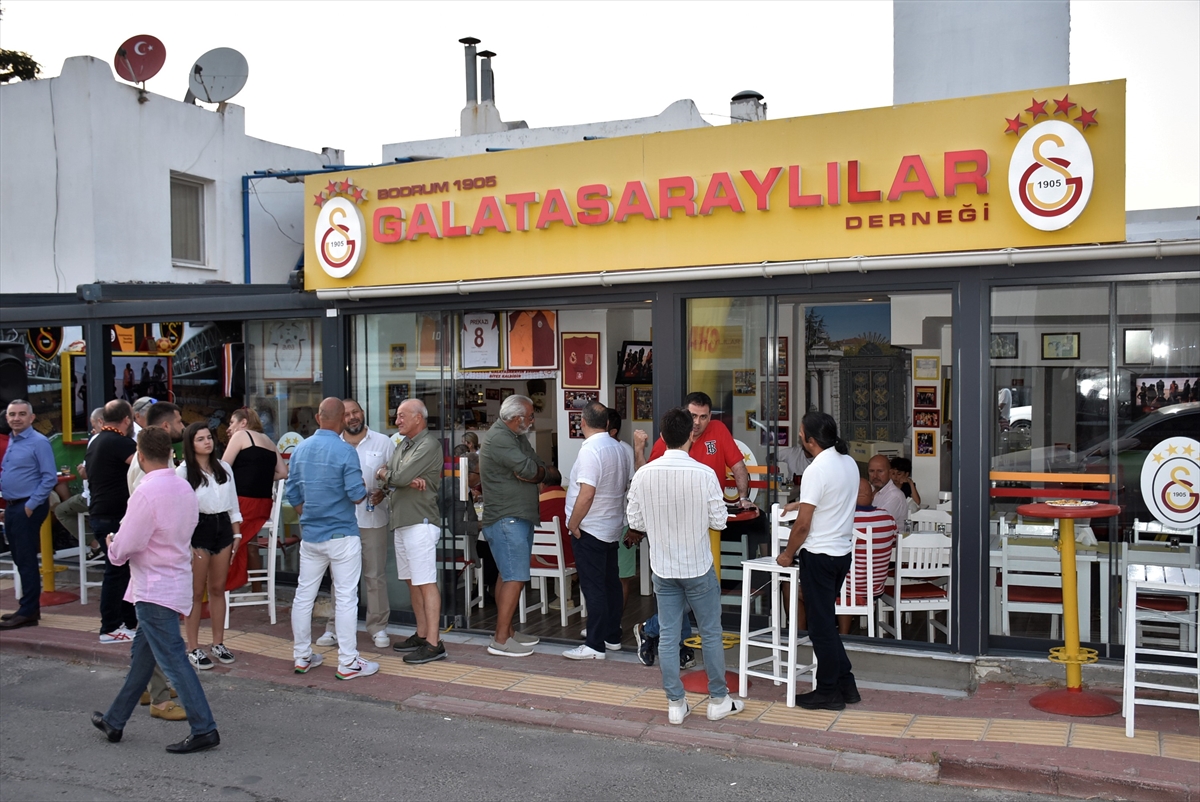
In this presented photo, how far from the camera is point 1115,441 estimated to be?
6395mm

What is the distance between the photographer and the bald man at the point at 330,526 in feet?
22.8

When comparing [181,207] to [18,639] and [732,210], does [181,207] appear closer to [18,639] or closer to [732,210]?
[18,639]

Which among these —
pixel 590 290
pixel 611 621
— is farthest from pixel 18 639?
pixel 590 290

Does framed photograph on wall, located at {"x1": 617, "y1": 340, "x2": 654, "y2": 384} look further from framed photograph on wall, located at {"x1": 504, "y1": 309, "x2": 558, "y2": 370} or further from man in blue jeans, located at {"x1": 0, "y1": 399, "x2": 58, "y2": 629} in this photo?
man in blue jeans, located at {"x1": 0, "y1": 399, "x2": 58, "y2": 629}

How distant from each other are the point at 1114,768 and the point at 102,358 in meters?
9.78

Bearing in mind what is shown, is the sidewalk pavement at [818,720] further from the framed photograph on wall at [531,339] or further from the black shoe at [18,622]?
the framed photograph on wall at [531,339]

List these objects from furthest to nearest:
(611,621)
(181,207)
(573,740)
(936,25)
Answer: (181,207) < (936,25) < (611,621) < (573,740)

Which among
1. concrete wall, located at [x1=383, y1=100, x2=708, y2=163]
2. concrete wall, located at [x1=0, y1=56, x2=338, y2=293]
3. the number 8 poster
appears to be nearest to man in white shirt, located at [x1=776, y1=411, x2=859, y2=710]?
the number 8 poster

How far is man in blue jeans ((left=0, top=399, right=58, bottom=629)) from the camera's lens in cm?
847

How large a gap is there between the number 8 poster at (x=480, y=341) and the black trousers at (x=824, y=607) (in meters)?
3.95

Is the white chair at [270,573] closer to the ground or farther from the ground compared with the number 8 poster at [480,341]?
closer to the ground

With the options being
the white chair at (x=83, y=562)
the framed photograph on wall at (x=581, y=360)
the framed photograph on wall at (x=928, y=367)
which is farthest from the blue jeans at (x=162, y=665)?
the framed photograph on wall at (x=928, y=367)

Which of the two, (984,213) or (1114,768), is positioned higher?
(984,213)

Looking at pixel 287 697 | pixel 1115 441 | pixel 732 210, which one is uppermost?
pixel 732 210
